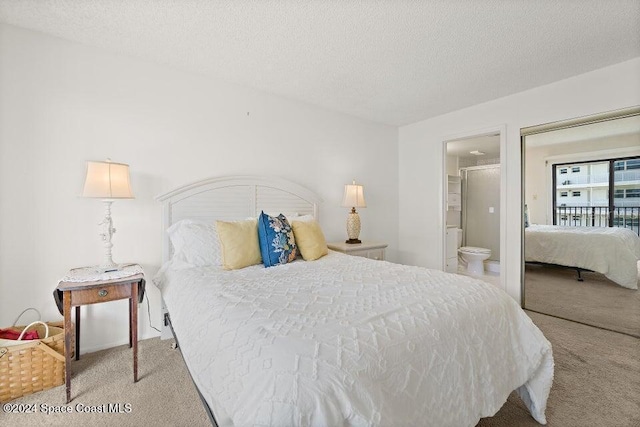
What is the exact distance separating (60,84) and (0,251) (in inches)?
50.4

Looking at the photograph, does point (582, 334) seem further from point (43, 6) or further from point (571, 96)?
point (43, 6)

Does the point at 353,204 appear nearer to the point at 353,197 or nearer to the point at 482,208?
the point at 353,197

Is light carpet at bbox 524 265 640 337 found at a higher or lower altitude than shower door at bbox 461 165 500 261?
lower

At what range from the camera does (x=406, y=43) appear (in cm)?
225

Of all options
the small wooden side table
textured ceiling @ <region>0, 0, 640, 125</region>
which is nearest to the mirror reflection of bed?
textured ceiling @ <region>0, 0, 640, 125</region>

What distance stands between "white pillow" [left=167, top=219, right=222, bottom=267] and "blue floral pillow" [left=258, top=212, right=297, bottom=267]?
1.19 feet

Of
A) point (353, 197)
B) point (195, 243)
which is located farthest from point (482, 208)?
point (195, 243)

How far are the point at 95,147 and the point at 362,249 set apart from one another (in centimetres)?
268

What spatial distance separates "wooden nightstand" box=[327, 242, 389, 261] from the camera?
3.24 m

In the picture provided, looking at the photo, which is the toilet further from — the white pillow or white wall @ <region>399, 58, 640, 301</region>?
the white pillow

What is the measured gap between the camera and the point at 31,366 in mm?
1741

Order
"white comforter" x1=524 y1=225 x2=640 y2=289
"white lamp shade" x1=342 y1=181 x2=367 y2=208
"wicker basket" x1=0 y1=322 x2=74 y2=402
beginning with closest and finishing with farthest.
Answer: "wicker basket" x1=0 y1=322 x2=74 y2=402 < "white comforter" x1=524 y1=225 x2=640 y2=289 < "white lamp shade" x1=342 y1=181 x2=367 y2=208

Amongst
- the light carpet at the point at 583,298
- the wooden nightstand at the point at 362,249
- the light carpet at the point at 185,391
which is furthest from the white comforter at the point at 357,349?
the light carpet at the point at 583,298

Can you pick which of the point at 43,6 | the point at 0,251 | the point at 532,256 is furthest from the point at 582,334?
the point at 43,6
